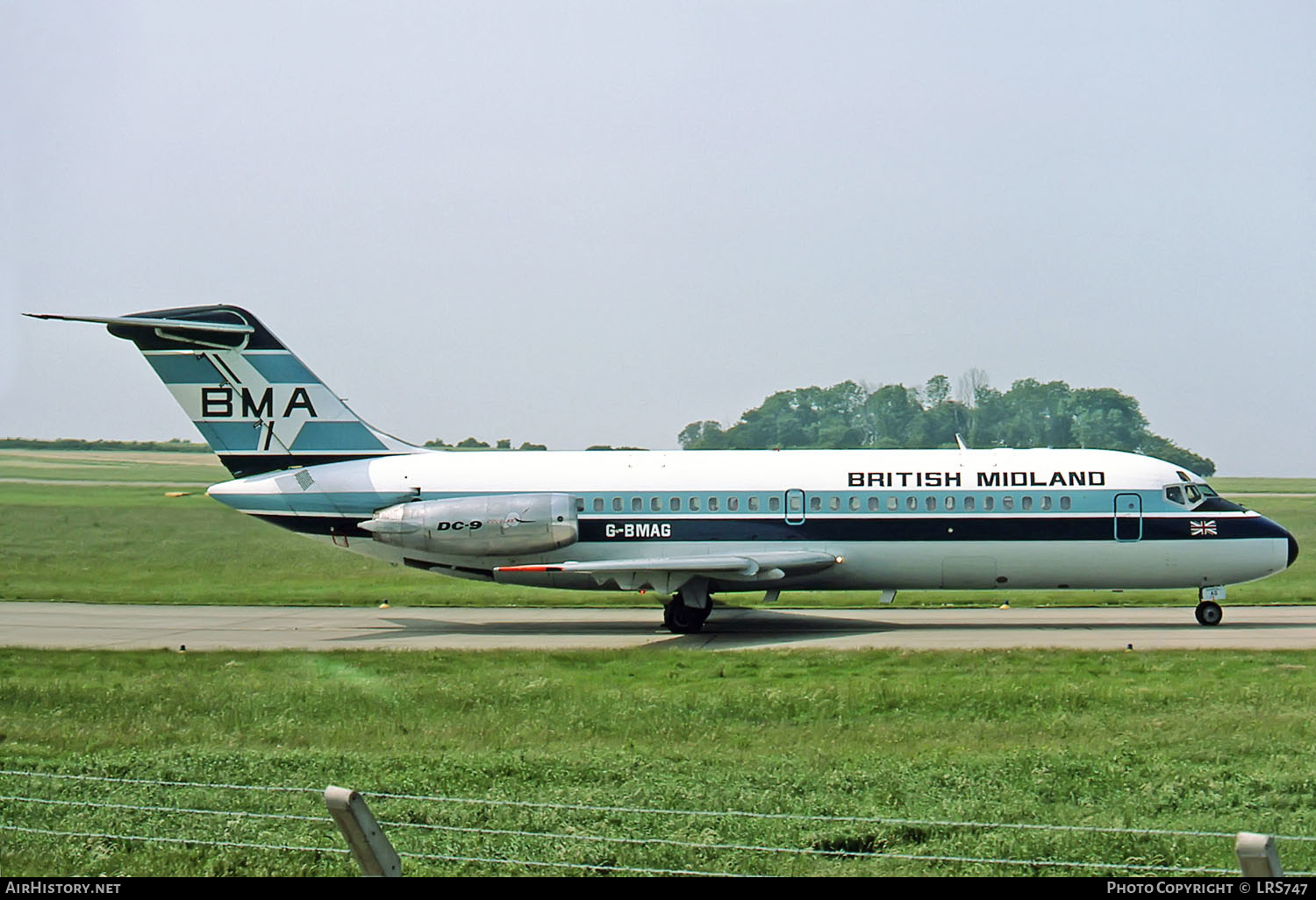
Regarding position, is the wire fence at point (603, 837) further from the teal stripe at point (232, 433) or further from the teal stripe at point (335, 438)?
the teal stripe at point (232, 433)

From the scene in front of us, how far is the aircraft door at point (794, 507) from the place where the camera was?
27.0 metres

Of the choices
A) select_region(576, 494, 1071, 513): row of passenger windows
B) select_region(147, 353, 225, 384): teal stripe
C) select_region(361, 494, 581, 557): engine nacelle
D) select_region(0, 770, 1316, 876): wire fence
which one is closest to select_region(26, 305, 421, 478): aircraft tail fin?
select_region(147, 353, 225, 384): teal stripe

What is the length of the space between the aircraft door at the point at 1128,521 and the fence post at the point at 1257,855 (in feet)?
72.6

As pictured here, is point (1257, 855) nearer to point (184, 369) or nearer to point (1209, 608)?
Answer: point (1209, 608)

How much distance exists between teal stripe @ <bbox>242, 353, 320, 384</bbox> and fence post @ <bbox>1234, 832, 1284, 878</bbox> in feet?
82.3

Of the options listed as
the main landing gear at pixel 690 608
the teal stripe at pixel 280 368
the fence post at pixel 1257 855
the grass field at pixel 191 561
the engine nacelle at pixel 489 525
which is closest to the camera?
the fence post at pixel 1257 855

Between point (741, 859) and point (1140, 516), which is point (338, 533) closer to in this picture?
point (1140, 516)

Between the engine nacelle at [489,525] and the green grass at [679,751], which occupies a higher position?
the engine nacelle at [489,525]

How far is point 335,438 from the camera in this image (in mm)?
28297

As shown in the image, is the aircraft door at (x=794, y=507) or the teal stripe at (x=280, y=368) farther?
the teal stripe at (x=280, y=368)

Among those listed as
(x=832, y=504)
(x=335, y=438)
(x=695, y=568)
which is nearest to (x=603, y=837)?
(x=695, y=568)

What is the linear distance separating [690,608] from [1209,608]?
10.6 m

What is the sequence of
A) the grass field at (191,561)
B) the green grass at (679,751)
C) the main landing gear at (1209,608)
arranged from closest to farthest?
the green grass at (679,751), the main landing gear at (1209,608), the grass field at (191,561)

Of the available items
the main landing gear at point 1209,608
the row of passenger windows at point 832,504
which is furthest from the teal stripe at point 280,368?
the main landing gear at point 1209,608
